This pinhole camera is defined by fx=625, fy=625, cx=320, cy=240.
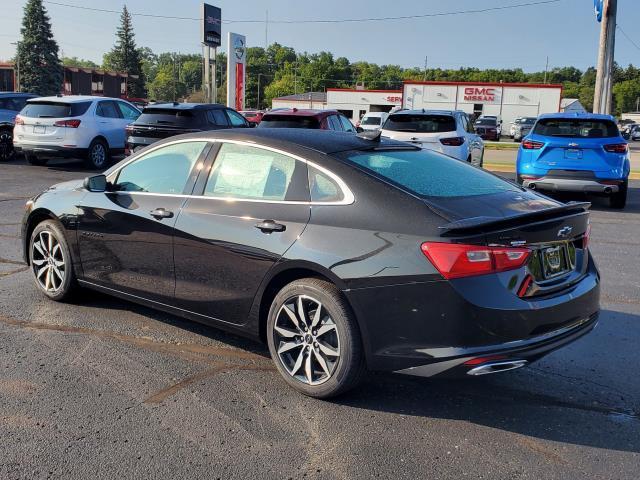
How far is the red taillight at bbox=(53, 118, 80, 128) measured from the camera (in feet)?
48.6

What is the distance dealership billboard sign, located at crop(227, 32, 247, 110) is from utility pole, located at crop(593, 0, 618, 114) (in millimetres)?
19072

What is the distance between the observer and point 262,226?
3824 millimetres

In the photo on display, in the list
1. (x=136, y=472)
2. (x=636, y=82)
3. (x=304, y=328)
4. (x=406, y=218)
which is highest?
(x=636, y=82)

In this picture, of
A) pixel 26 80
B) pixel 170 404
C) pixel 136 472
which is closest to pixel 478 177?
pixel 170 404

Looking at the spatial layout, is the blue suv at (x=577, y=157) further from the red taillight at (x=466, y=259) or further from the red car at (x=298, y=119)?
the red taillight at (x=466, y=259)

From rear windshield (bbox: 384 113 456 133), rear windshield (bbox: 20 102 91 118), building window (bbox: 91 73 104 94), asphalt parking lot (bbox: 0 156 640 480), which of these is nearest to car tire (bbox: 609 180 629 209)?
rear windshield (bbox: 384 113 456 133)

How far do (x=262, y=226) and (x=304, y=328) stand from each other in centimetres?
67

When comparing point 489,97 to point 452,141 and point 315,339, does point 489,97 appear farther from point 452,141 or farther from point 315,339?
point 315,339

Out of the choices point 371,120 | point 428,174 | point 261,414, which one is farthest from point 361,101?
point 261,414

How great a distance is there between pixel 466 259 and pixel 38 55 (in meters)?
82.8

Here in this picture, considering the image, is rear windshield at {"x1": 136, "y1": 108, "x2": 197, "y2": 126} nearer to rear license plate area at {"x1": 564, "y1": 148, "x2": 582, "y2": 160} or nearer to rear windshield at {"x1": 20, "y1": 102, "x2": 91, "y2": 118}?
rear windshield at {"x1": 20, "y1": 102, "x2": 91, "y2": 118}

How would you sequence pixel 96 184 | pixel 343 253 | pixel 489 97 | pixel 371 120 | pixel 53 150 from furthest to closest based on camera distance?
pixel 489 97, pixel 371 120, pixel 53 150, pixel 96 184, pixel 343 253

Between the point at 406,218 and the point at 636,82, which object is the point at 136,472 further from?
the point at 636,82

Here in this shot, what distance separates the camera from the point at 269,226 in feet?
12.5
